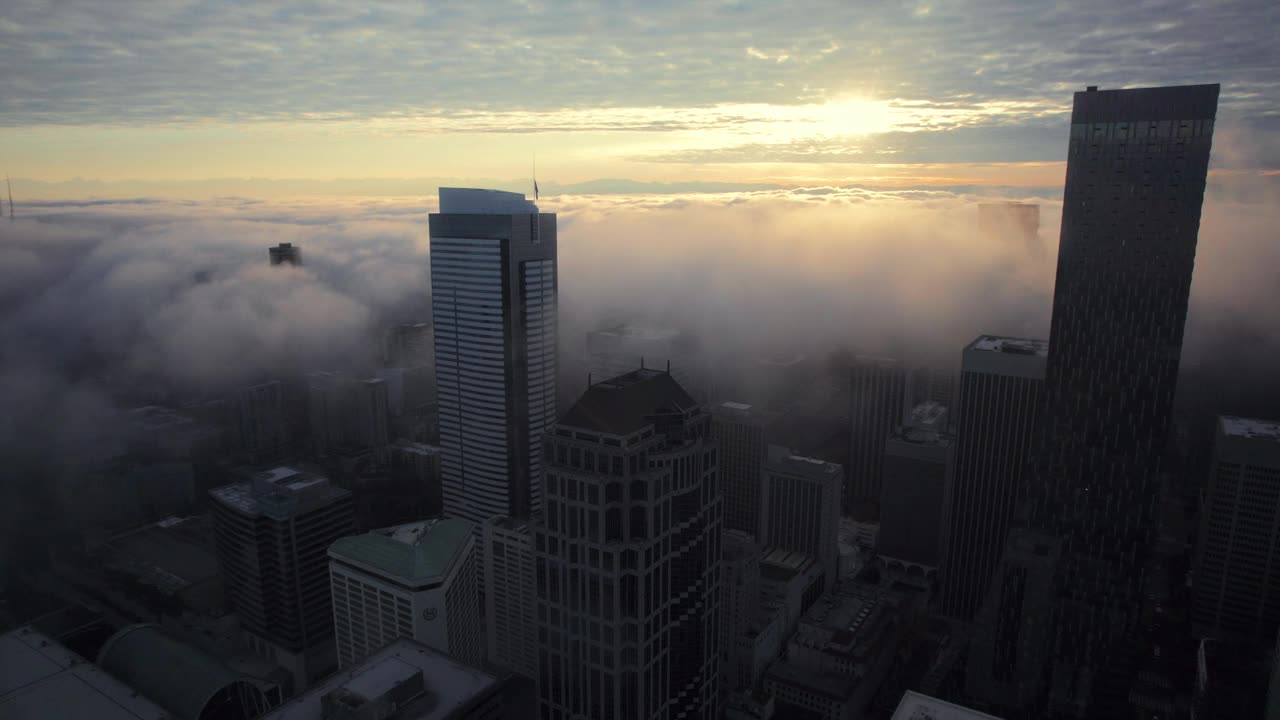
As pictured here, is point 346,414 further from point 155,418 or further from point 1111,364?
point 1111,364

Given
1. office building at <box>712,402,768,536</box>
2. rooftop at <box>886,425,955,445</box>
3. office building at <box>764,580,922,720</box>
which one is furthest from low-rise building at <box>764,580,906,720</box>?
rooftop at <box>886,425,955,445</box>

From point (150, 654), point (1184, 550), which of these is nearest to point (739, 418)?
point (1184, 550)

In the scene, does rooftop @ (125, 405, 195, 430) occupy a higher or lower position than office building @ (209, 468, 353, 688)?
higher

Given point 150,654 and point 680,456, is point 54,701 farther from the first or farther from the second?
point 680,456

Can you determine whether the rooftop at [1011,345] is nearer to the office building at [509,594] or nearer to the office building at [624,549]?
the office building at [624,549]

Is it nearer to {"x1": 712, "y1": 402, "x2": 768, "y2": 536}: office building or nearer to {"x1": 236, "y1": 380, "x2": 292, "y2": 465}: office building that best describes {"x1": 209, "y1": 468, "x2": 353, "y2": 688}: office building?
{"x1": 236, "y1": 380, "x2": 292, "y2": 465}: office building

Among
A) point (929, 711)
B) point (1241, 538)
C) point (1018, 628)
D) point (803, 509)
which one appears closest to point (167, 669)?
point (929, 711)
